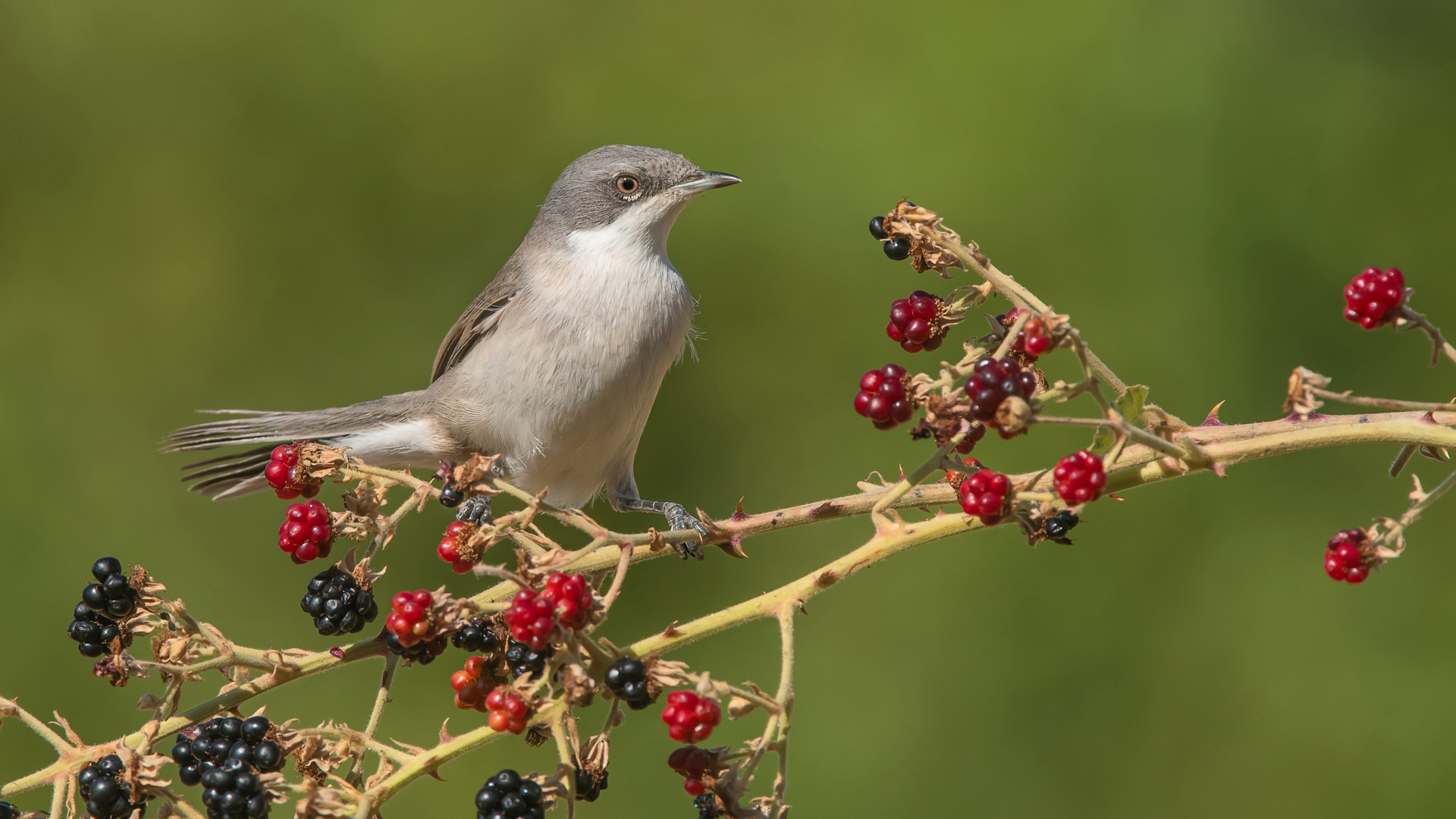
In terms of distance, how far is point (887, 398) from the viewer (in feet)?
5.44

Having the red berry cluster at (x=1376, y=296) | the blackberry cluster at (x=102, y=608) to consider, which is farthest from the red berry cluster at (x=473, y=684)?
the red berry cluster at (x=1376, y=296)

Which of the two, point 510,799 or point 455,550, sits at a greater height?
point 455,550

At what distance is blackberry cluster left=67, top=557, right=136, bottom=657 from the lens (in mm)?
1864

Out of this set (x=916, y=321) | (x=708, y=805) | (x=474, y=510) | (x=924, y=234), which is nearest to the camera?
(x=708, y=805)

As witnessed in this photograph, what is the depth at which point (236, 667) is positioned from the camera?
1809 mm

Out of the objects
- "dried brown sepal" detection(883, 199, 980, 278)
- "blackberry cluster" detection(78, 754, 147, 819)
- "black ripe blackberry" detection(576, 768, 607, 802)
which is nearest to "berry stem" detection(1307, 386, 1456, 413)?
"dried brown sepal" detection(883, 199, 980, 278)

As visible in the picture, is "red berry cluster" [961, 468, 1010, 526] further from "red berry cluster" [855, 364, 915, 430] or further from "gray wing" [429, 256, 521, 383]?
"gray wing" [429, 256, 521, 383]

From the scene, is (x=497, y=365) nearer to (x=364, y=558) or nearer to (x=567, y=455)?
(x=567, y=455)

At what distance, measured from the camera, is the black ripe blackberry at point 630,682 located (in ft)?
5.04

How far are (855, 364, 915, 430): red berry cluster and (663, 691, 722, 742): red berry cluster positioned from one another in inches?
18.3

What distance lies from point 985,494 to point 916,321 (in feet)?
1.49

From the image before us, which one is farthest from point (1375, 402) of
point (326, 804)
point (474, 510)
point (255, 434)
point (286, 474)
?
point (255, 434)

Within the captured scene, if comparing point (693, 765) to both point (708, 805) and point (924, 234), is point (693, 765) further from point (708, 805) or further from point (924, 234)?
point (924, 234)

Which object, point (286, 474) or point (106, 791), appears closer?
point (106, 791)
